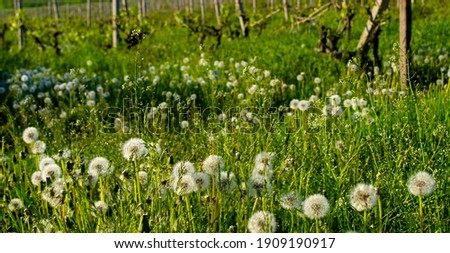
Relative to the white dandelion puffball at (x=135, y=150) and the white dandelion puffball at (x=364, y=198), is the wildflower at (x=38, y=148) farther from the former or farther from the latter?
the white dandelion puffball at (x=364, y=198)

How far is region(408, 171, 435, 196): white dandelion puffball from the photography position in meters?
2.14

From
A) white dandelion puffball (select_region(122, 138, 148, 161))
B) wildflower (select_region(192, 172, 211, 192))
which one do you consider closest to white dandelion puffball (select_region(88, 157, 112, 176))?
white dandelion puffball (select_region(122, 138, 148, 161))

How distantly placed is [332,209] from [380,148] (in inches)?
33.8

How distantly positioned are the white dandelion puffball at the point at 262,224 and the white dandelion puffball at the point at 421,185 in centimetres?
50

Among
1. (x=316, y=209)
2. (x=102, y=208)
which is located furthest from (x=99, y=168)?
(x=316, y=209)

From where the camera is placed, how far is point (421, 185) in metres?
2.15

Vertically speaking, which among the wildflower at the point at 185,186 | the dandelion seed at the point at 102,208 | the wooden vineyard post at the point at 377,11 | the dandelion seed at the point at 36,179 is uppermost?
the wooden vineyard post at the point at 377,11

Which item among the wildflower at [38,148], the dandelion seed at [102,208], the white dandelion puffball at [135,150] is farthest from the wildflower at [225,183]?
the wildflower at [38,148]

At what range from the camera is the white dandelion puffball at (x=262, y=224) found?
2023 millimetres

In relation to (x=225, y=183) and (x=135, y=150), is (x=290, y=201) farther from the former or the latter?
(x=135, y=150)

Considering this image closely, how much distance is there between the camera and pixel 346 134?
136 inches

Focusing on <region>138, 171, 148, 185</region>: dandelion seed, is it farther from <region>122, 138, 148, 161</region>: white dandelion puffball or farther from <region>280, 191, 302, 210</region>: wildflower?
<region>280, 191, 302, 210</region>: wildflower

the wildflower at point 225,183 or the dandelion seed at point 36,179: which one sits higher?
the wildflower at point 225,183

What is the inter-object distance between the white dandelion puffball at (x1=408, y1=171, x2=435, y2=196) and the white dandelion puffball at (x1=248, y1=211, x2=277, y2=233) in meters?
0.50
